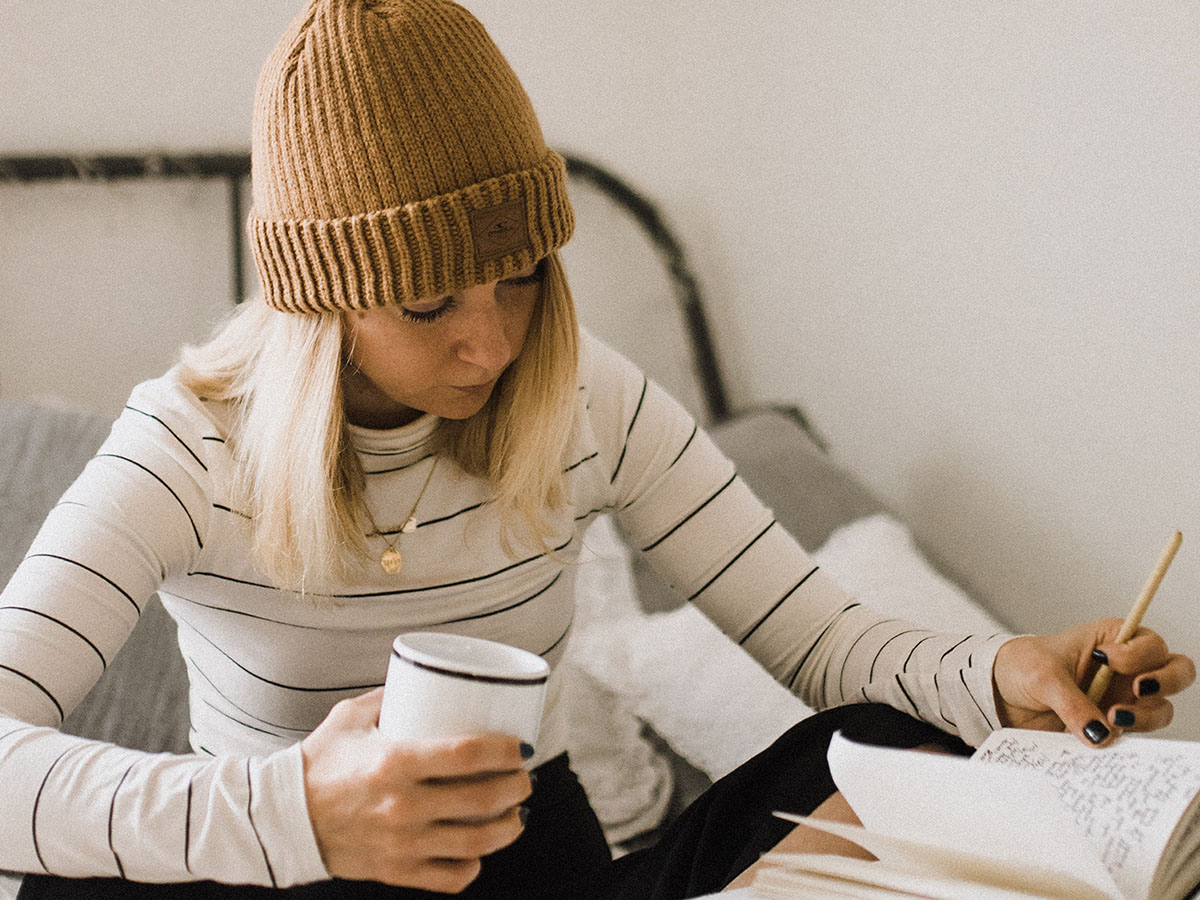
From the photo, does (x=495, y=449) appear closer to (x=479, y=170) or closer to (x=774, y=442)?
(x=479, y=170)

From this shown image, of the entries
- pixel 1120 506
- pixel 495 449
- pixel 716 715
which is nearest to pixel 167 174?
pixel 495 449

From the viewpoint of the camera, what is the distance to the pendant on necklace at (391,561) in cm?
83

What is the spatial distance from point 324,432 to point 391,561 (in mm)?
129

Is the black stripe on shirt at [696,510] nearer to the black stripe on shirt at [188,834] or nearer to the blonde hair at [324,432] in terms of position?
the blonde hair at [324,432]

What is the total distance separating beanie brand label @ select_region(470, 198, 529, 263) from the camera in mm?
700

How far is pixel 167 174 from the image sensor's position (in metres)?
1.48

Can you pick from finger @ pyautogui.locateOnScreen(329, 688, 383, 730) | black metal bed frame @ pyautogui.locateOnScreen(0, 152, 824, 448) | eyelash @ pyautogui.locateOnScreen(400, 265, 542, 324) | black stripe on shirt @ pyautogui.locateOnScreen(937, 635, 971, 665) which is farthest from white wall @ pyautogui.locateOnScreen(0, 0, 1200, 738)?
finger @ pyautogui.locateOnScreen(329, 688, 383, 730)

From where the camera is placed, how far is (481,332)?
2.42 ft

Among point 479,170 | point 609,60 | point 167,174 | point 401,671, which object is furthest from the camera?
point 609,60

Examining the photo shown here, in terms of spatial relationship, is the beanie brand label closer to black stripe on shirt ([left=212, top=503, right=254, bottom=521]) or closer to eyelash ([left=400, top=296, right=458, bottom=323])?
eyelash ([left=400, top=296, right=458, bottom=323])

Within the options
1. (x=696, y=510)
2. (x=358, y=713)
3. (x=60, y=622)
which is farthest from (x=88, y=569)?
(x=696, y=510)

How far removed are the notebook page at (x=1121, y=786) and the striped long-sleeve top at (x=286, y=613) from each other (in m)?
0.07

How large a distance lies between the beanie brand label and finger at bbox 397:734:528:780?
33cm

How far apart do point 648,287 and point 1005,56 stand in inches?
31.2
